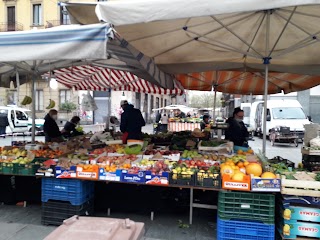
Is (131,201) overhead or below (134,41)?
below

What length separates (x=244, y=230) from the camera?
3.79 metres

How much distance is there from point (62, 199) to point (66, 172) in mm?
437

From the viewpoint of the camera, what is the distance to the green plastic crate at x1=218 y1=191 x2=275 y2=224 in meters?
3.75

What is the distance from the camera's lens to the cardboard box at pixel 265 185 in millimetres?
3662

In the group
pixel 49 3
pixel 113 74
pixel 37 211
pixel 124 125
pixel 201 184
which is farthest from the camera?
pixel 49 3

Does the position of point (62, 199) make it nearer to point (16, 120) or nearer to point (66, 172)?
point (66, 172)

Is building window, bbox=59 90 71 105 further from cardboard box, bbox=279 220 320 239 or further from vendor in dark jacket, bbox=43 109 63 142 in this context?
cardboard box, bbox=279 220 320 239

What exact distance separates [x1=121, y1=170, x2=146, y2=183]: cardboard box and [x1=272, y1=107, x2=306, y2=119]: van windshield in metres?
13.8

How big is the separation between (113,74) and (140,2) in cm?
652

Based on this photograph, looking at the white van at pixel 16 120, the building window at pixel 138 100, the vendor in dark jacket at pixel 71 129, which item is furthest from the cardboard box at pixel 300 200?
the building window at pixel 138 100

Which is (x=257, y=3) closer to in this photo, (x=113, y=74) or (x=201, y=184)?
(x=201, y=184)

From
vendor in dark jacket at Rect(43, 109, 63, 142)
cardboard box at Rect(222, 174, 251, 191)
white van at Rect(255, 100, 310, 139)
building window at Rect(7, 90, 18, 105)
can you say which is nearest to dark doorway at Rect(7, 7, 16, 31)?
building window at Rect(7, 90, 18, 105)

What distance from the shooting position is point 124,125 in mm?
6902

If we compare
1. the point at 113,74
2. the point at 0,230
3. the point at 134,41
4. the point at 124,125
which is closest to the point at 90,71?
the point at 113,74
